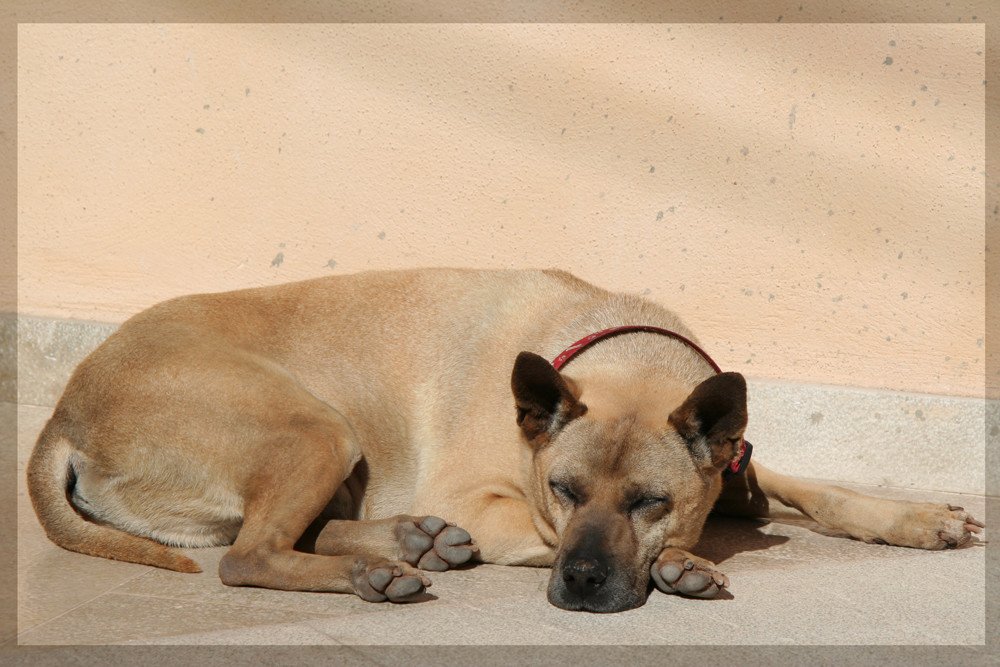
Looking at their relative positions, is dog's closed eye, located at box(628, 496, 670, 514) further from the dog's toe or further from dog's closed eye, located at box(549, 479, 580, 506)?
the dog's toe

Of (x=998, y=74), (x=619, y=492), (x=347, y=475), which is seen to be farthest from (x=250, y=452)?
(x=998, y=74)

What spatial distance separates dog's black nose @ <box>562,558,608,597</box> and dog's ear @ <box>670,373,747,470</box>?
0.61 m

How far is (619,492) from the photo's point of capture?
3496 millimetres

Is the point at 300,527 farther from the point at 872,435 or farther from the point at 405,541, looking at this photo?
the point at 872,435

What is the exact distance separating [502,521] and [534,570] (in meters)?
0.24

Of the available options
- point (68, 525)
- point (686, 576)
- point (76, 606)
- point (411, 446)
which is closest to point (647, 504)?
point (686, 576)

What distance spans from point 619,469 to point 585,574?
1.33 ft

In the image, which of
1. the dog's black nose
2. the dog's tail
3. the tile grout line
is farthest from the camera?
the dog's tail

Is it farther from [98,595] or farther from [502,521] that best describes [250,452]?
[502,521]

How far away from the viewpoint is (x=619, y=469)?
352 centimetres

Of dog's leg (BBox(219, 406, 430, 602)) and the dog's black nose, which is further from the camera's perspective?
dog's leg (BBox(219, 406, 430, 602))

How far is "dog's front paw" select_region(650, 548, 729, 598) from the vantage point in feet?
11.3

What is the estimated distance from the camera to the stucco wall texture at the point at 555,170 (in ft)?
16.9

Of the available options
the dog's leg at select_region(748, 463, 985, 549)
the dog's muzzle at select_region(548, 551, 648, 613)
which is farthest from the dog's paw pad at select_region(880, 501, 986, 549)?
the dog's muzzle at select_region(548, 551, 648, 613)
